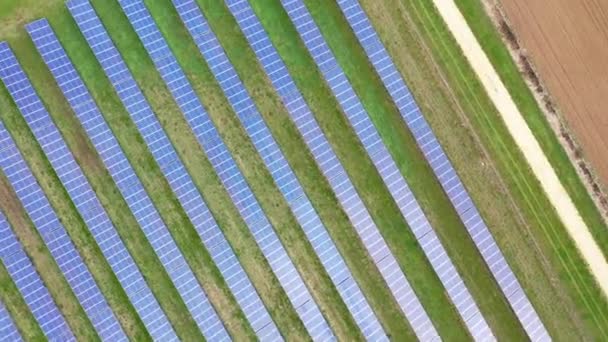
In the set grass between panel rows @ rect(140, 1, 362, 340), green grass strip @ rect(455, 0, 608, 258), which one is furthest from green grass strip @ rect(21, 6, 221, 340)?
green grass strip @ rect(455, 0, 608, 258)

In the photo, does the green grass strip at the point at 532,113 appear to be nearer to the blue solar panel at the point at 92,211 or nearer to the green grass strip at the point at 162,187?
the green grass strip at the point at 162,187

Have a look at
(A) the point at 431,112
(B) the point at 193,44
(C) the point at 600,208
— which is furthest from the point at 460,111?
(B) the point at 193,44

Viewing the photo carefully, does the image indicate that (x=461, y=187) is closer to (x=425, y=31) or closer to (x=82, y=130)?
(x=425, y=31)

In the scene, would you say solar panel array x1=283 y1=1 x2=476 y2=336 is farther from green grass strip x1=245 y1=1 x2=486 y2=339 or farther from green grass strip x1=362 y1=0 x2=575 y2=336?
green grass strip x1=362 y1=0 x2=575 y2=336

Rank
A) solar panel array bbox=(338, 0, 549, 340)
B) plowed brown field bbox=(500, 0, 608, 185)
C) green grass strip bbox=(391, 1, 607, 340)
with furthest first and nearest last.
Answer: plowed brown field bbox=(500, 0, 608, 185)
green grass strip bbox=(391, 1, 607, 340)
solar panel array bbox=(338, 0, 549, 340)

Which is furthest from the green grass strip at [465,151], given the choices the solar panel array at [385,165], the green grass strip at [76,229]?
the green grass strip at [76,229]

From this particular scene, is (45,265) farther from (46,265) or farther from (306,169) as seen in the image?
(306,169)
